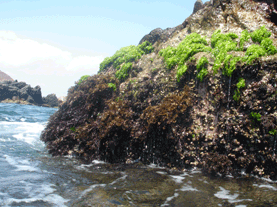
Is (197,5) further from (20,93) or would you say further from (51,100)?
(20,93)

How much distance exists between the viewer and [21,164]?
6125 mm

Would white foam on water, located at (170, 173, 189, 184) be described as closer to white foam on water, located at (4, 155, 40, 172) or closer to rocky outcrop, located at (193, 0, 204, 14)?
white foam on water, located at (4, 155, 40, 172)

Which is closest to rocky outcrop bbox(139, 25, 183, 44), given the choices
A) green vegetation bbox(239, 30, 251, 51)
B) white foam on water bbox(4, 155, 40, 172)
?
green vegetation bbox(239, 30, 251, 51)

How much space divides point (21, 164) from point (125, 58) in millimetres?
6990

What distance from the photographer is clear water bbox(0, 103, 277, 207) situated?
12.1 feet

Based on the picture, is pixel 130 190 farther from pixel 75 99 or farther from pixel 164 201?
pixel 75 99

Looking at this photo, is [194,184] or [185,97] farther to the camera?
[185,97]

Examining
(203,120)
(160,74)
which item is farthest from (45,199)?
(160,74)

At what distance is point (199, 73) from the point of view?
244 inches

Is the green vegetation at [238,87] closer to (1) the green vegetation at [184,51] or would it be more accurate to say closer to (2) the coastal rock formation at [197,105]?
(2) the coastal rock formation at [197,105]

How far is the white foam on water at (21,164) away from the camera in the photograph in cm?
570

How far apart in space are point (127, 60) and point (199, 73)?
5146 mm

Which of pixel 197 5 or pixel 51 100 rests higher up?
pixel 197 5

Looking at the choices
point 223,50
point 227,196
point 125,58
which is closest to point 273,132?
point 227,196
